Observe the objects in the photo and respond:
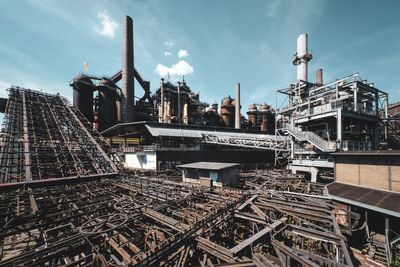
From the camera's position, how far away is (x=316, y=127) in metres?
26.5

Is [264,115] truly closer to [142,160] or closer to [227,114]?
[227,114]

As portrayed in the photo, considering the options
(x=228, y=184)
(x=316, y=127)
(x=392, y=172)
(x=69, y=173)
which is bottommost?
(x=228, y=184)

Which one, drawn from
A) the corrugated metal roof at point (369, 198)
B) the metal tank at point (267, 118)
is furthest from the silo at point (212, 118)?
the corrugated metal roof at point (369, 198)

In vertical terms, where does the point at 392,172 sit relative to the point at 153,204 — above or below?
above

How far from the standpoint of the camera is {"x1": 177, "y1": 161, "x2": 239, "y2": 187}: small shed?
56.3 ft

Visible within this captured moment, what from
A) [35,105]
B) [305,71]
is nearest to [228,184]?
[305,71]

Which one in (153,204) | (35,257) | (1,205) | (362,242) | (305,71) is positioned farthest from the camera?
(305,71)

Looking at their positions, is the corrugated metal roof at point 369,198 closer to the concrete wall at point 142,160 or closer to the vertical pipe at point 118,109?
the concrete wall at point 142,160

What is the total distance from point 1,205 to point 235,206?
13292 mm

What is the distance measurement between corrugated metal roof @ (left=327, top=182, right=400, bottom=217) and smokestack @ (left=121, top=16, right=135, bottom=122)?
35.2 m

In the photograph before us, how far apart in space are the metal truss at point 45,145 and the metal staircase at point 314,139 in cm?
2223

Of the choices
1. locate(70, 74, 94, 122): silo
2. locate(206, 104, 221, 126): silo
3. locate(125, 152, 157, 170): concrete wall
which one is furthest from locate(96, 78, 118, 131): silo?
locate(206, 104, 221, 126): silo

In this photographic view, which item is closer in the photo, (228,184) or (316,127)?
(228,184)

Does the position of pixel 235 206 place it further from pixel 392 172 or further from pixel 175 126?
pixel 175 126
